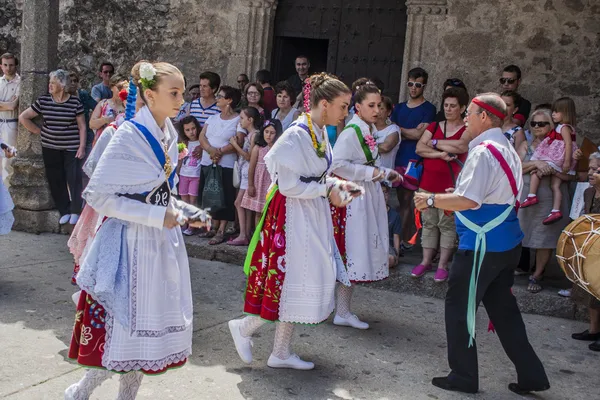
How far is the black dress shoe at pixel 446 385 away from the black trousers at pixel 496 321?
0.02m

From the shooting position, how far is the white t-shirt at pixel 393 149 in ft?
23.2

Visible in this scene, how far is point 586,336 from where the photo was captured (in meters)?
5.64

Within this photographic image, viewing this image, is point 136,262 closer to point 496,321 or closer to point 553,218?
point 496,321

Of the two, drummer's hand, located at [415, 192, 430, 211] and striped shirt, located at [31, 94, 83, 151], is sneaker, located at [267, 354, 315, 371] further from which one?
striped shirt, located at [31, 94, 83, 151]

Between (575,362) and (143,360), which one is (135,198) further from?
(575,362)

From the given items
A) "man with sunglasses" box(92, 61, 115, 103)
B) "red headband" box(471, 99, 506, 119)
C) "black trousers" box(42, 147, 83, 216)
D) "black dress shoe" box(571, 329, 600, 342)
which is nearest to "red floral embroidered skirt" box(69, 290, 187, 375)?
"red headband" box(471, 99, 506, 119)

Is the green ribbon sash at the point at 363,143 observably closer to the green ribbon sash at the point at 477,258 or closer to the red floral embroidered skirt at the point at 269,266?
the red floral embroidered skirt at the point at 269,266

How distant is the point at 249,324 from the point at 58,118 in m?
4.61

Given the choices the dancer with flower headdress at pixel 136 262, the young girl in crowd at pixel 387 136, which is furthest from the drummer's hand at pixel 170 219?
the young girl in crowd at pixel 387 136

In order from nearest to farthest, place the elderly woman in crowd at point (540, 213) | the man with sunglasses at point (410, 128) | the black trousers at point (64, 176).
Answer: the elderly woman in crowd at point (540, 213) < the man with sunglasses at point (410, 128) < the black trousers at point (64, 176)

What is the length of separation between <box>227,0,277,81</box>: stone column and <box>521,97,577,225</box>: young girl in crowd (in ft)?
16.8

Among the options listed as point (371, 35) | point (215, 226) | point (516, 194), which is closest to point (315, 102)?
point (516, 194)

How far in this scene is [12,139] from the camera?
9430 millimetres

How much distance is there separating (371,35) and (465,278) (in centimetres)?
649
